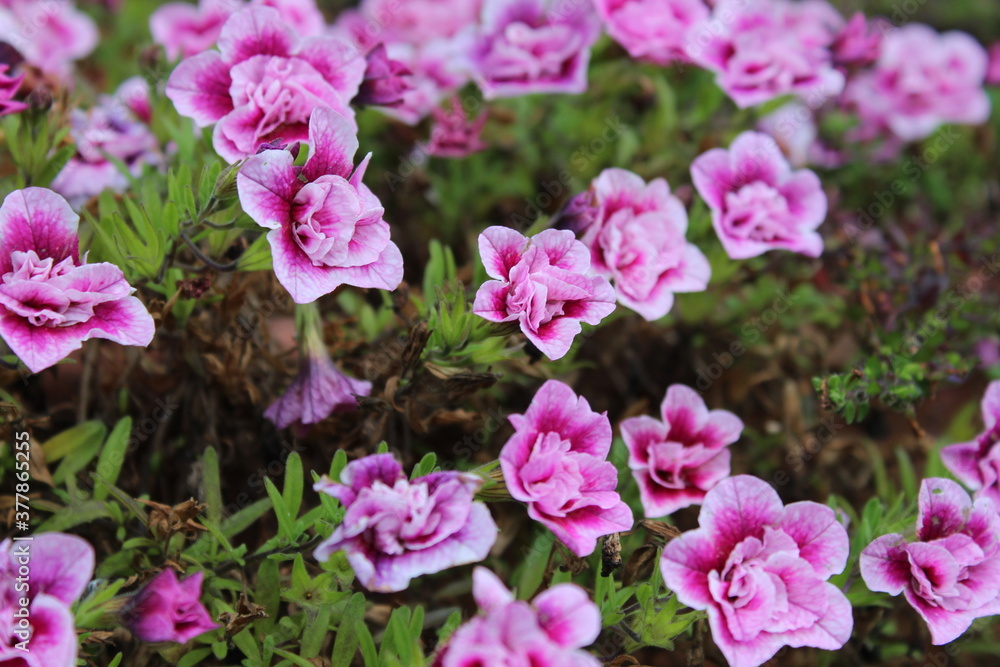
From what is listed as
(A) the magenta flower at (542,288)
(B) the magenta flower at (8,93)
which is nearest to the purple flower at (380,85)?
(A) the magenta flower at (542,288)

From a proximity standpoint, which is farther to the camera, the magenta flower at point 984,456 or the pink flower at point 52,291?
the magenta flower at point 984,456

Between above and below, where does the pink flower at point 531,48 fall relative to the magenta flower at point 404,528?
above

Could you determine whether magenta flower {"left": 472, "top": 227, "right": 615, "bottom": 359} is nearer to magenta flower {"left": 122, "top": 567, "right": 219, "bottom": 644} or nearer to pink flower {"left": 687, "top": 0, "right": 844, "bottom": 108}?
magenta flower {"left": 122, "top": 567, "right": 219, "bottom": 644}

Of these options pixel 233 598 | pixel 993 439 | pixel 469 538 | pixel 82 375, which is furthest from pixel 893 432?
pixel 82 375

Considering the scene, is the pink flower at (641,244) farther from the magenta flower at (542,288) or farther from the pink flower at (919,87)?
the pink flower at (919,87)

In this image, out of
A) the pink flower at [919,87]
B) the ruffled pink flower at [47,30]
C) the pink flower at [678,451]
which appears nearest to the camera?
the pink flower at [678,451]

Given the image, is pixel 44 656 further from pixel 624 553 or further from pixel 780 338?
pixel 780 338
